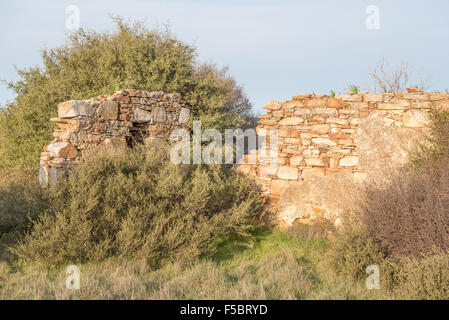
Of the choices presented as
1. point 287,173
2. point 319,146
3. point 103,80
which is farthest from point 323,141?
point 103,80

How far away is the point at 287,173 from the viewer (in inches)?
295

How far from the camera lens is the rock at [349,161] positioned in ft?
23.9

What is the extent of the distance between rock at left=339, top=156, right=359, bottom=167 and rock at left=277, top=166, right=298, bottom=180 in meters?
0.84

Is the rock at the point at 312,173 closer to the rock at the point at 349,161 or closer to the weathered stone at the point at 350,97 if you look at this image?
the rock at the point at 349,161

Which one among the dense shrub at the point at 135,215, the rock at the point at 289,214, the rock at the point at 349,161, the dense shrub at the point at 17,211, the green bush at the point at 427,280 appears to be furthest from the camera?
the rock at the point at 349,161

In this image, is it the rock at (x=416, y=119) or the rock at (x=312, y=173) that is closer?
the rock at (x=416, y=119)

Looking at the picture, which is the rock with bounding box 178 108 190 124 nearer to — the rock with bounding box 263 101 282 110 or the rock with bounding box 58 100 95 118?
the rock with bounding box 58 100 95 118

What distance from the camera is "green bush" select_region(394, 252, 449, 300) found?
13.9 ft

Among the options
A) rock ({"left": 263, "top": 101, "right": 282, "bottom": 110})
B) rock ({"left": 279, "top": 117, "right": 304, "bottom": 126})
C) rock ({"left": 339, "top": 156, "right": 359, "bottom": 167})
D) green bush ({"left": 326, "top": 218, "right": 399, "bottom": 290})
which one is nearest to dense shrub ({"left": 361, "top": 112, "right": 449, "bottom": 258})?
green bush ({"left": 326, "top": 218, "right": 399, "bottom": 290})

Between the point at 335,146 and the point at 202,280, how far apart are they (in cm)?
384

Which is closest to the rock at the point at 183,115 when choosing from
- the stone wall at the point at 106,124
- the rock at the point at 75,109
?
the stone wall at the point at 106,124

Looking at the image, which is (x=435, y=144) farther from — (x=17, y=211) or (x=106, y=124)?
(x=17, y=211)
